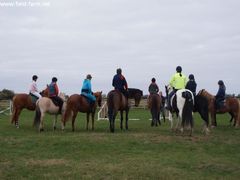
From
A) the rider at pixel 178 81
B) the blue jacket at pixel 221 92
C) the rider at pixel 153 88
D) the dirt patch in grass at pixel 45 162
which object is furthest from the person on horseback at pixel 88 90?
the dirt patch in grass at pixel 45 162

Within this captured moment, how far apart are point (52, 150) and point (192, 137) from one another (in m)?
5.35

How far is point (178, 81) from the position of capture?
57.0ft

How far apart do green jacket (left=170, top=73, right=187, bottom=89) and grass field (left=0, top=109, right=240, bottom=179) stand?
2.90 meters

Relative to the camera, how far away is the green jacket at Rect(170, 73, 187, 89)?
1731cm

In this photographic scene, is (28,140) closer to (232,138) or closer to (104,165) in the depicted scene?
(104,165)

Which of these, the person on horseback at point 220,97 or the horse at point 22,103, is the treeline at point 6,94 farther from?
the person on horseback at point 220,97

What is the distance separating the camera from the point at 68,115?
1816cm

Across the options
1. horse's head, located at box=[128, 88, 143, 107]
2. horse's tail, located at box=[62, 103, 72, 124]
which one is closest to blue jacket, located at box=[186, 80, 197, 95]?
horse's head, located at box=[128, 88, 143, 107]

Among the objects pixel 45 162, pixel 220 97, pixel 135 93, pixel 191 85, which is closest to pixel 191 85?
pixel 191 85

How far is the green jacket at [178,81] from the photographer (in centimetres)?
1731

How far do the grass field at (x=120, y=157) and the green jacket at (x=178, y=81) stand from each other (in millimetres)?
2899

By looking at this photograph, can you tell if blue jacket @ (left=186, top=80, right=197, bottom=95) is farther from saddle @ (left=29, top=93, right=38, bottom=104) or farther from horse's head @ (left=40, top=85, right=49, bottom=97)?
saddle @ (left=29, top=93, right=38, bottom=104)

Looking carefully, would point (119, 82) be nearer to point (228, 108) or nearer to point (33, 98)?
point (33, 98)

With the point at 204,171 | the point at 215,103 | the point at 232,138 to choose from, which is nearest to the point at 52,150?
the point at 204,171
